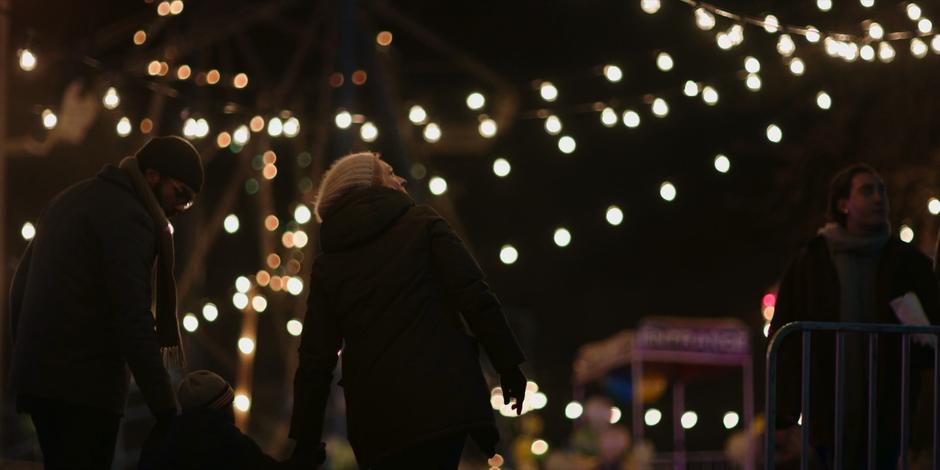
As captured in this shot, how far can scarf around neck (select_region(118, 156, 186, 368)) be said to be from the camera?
232 inches

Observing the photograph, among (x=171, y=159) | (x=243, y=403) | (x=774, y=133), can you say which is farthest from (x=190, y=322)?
(x=171, y=159)

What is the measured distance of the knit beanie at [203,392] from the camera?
6.02 meters

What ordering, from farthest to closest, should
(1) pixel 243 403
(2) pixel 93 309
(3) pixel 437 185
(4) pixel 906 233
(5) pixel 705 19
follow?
1. (1) pixel 243 403
2. (3) pixel 437 185
3. (4) pixel 906 233
4. (5) pixel 705 19
5. (2) pixel 93 309

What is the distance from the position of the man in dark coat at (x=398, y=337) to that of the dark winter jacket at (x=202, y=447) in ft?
1.83

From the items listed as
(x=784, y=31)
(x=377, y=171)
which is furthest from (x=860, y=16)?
(x=377, y=171)

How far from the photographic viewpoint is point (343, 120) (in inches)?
490

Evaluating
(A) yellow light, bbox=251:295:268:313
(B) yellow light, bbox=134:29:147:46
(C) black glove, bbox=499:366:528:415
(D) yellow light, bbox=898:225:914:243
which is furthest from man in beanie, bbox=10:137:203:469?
(A) yellow light, bbox=251:295:268:313

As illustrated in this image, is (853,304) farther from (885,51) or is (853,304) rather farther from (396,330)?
(885,51)

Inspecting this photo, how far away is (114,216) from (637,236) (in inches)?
987

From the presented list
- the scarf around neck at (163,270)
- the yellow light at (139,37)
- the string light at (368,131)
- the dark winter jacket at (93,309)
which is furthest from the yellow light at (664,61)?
the dark winter jacket at (93,309)

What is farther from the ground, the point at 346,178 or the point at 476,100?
the point at 476,100

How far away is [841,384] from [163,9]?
8525 mm

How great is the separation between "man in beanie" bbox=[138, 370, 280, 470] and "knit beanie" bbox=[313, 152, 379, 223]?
3.00ft

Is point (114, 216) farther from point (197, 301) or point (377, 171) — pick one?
point (197, 301)
